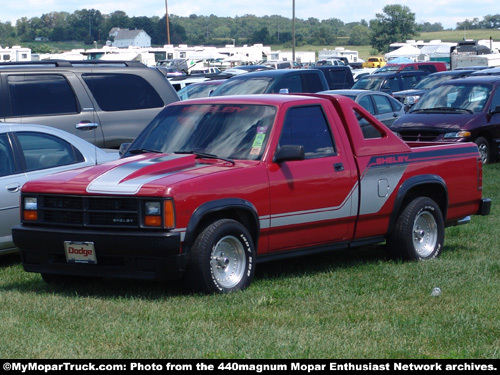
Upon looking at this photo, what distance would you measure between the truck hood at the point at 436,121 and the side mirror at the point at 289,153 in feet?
Answer: 32.6

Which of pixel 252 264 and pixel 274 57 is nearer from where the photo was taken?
pixel 252 264

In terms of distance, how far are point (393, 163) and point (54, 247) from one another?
326 cm

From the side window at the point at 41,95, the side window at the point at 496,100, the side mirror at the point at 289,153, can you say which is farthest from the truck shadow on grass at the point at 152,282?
the side window at the point at 496,100

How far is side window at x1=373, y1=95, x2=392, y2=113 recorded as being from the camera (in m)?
19.8

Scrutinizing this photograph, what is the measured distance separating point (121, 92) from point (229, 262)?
Answer: 5.40 m

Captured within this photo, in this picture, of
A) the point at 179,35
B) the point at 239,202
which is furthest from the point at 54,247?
the point at 179,35

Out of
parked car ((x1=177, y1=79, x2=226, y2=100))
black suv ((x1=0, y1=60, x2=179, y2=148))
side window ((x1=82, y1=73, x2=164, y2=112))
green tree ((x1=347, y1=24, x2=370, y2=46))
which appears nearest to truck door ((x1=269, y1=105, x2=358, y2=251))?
black suv ((x1=0, y1=60, x2=179, y2=148))

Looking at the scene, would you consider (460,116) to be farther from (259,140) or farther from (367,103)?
(259,140)

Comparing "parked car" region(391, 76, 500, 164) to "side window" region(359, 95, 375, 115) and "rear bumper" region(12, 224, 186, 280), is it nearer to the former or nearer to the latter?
"side window" region(359, 95, 375, 115)

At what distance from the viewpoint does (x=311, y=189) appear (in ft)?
25.7

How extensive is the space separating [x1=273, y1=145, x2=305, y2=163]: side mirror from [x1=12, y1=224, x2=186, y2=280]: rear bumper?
1259 millimetres

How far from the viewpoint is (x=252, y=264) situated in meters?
7.42

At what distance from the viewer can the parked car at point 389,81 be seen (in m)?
27.6
